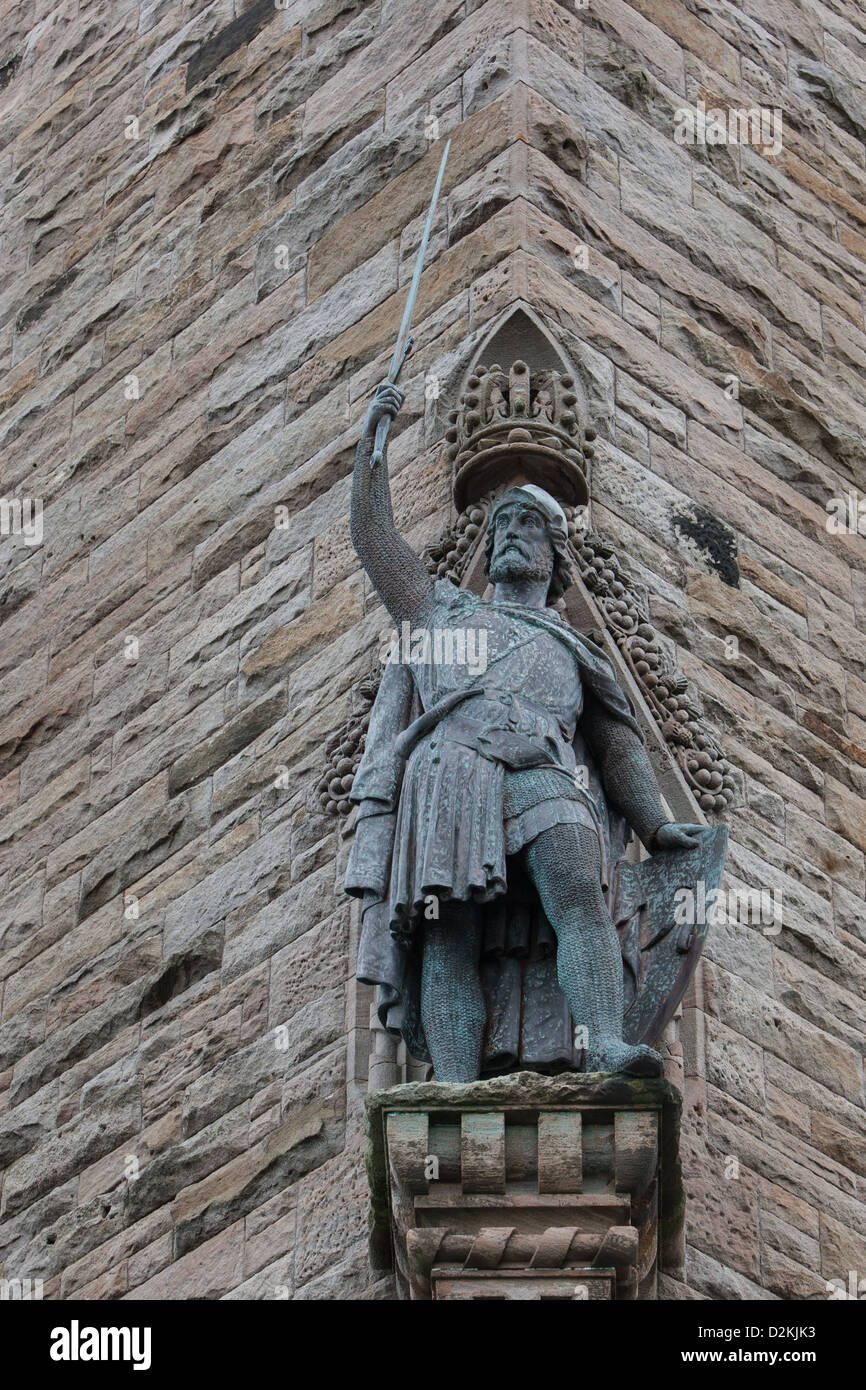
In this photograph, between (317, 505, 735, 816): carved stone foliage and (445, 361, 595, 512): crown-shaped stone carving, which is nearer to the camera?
(317, 505, 735, 816): carved stone foliage

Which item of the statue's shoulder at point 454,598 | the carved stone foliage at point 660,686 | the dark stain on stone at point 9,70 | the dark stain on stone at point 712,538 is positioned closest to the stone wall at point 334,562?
the dark stain on stone at point 712,538

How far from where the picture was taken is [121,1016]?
1132cm

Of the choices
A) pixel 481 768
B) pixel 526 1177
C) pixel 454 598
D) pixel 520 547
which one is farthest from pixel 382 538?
pixel 526 1177

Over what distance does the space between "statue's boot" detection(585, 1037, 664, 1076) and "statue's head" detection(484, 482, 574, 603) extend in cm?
175

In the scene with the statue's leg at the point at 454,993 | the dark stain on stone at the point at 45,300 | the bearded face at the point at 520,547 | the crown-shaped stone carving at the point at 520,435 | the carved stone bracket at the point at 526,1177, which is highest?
the dark stain on stone at the point at 45,300

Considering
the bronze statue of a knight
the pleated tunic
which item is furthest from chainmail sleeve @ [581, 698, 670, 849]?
the pleated tunic

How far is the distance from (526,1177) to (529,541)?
2242 millimetres

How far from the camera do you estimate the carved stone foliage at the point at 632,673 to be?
10406 mm

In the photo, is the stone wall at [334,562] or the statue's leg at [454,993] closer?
the statue's leg at [454,993]

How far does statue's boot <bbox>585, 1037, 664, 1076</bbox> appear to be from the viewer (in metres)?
8.48

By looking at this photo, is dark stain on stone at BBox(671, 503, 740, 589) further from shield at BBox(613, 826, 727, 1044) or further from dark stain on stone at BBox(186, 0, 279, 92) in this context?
dark stain on stone at BBox(186, 0, 279, 92)

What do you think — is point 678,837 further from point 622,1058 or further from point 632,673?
point 632,673

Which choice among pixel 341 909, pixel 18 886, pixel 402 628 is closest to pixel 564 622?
pixel 402 628

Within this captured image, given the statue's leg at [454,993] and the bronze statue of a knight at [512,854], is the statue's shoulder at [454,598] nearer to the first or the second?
the bronze statue of a knight at [512,854]
